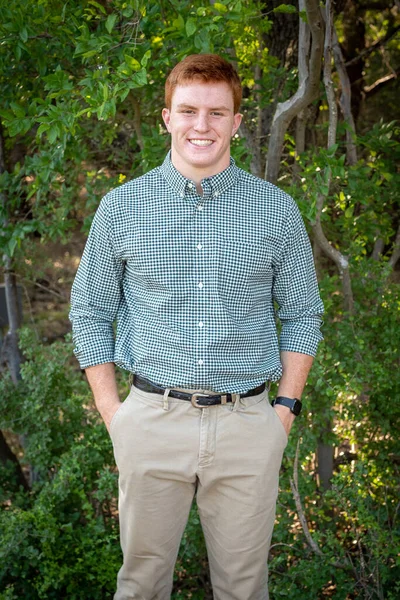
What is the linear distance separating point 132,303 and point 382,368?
4.00 ft

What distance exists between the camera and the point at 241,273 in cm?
247

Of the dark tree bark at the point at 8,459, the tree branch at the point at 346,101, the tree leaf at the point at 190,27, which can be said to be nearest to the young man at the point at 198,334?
the tree leaf at the point at 190,27

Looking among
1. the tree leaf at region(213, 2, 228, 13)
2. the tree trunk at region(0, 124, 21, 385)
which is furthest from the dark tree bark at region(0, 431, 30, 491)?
the tree leaf at region(213, 2, 228, 13)

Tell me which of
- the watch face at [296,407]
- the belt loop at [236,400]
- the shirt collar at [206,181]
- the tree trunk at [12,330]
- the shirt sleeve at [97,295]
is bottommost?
the tree trunk at [12,330]

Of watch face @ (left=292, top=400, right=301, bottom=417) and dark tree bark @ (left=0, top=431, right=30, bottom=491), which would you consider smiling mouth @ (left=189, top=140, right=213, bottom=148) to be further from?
dark tree bark @ (left=0, top=431, right=30, bottom=491)

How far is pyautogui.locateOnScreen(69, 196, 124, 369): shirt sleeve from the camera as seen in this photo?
8.39ft

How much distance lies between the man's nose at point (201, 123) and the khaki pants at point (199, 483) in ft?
2.80

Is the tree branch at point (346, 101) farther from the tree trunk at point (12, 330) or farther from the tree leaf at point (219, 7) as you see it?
the tree trunk at point (12, 330)

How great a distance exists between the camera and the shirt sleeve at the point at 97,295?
256cm

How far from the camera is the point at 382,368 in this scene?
128 inches

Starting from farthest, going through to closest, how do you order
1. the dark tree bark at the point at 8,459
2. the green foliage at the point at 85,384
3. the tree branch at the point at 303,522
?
the dark tree bark at the point at 8,459
the tree branch at the point at 303,522
the green foliage at the point at 85,384

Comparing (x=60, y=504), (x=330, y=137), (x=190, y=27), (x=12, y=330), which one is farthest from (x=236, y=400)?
(x=12, y=330)

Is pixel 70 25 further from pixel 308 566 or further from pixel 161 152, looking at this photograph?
pixel 308 566

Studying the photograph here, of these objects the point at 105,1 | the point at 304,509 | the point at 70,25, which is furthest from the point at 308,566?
the point at 105,1
